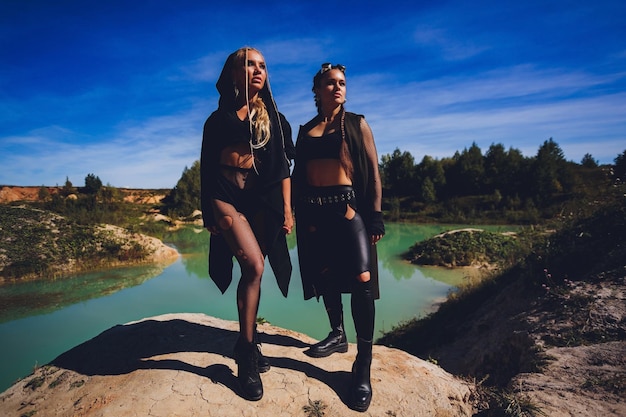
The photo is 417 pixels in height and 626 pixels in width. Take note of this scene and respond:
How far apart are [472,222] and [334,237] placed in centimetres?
3875

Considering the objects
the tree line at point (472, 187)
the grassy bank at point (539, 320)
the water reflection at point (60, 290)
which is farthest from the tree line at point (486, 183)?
the water reflection at point (60, 290)

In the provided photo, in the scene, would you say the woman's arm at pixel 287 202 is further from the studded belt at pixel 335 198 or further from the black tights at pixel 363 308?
the black tights at pixel 363 308

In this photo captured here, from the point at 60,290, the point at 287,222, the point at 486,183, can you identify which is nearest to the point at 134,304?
the point at 60,290

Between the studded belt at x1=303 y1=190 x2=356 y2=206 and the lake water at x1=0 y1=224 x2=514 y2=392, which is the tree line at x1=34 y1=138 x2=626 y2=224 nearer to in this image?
the lake water at x1=0 y1=224 x2=514 y2=392

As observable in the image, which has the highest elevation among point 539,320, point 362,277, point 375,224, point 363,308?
point 375,224

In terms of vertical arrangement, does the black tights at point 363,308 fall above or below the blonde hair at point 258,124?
below

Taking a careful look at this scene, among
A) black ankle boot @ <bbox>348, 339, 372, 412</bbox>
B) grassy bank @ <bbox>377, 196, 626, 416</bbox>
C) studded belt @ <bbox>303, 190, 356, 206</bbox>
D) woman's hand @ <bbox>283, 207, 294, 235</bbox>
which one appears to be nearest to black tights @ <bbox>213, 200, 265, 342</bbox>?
woman's hand @ <bbox>283, 207, 294, 235</bbox>

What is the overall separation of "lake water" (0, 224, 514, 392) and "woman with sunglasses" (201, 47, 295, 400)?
17.6 ft

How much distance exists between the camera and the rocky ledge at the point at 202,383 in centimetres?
261

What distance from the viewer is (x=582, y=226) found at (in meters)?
6.53

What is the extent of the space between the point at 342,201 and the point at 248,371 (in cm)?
158

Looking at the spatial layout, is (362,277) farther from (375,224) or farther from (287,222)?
(287,222)

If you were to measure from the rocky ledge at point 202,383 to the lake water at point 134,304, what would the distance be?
398cm

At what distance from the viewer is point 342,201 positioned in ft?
9.55
